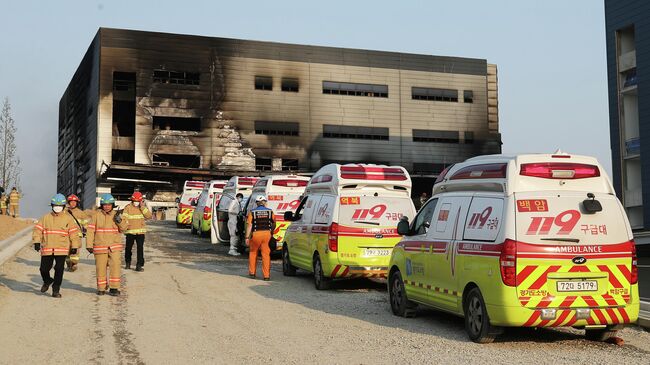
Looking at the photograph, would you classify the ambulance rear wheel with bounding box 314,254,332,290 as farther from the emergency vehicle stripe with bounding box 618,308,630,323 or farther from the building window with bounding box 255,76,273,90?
the building window with bounding box 255,76,273,90

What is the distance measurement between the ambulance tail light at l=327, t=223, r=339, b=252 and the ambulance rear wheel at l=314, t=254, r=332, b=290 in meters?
0.66

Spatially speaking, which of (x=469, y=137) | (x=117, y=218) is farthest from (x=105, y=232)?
(x=469, y=137)

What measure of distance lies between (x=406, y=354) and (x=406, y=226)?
2999 mm

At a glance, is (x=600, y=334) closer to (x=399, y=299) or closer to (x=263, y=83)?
(x=399, y=299)

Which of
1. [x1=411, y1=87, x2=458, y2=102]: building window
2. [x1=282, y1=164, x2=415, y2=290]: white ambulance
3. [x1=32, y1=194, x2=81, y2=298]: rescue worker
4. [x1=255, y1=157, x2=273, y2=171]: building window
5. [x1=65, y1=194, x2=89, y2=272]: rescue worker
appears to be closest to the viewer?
[x1=32, y1=194, x2=81, y2=298]: rescue worker

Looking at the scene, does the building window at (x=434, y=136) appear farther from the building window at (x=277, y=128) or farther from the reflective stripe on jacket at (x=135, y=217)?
the reflective stripe on jacket at (x=135, y=217)

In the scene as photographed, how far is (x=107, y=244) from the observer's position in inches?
509

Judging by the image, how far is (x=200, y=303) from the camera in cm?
1195

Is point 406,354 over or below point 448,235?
below

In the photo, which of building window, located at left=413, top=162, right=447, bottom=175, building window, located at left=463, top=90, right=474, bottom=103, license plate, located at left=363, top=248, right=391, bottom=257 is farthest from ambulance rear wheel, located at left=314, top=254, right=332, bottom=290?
→ building window, located at left=463, top=90, right=474, bottom=103

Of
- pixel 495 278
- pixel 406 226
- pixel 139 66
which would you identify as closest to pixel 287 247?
pixel 406 226

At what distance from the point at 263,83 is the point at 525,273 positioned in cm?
6061

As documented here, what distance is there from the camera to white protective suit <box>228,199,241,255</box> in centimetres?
2203

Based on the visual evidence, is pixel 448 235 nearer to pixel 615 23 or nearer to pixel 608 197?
pixel 608 197
